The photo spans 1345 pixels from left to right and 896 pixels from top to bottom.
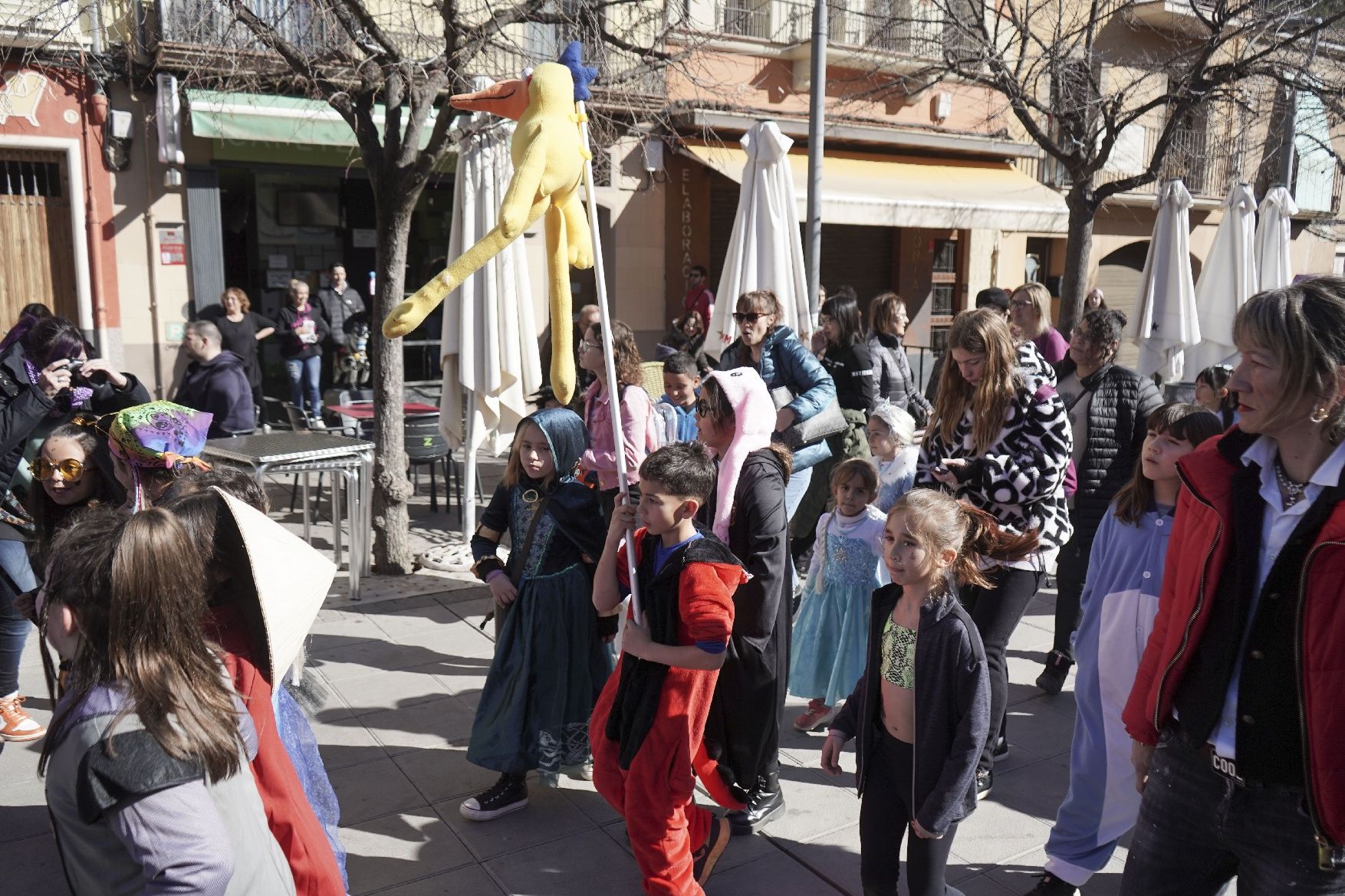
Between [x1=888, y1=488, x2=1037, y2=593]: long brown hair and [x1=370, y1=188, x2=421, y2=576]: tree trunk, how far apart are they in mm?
4462

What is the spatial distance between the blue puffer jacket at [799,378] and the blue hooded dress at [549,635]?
162 centimetres

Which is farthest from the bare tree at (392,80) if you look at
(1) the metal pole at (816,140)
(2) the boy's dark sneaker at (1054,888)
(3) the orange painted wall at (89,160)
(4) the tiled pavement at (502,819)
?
(2) the boy's dark sneaker at (1054,888)

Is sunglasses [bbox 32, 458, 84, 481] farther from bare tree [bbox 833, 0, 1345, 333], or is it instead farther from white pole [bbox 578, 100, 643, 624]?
bare tree [bbox 833, 0, 1345, 333]

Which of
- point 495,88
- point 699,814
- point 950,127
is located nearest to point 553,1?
point 495,88

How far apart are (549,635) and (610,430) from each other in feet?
5.77

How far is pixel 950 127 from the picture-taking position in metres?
16.7

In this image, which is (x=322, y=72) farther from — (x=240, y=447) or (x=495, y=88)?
(x=495, y=88)

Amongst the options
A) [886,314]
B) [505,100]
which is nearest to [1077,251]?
[886,314]

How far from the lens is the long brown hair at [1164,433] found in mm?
3268

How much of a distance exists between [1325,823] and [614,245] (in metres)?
12.8

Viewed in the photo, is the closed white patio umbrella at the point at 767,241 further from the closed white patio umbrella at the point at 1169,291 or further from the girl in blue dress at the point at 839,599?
the closed white patio umbrella at the point at 1169,291

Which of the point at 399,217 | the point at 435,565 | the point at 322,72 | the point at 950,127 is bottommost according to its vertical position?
the point at 435,565

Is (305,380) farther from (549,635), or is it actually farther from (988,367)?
(988,367)

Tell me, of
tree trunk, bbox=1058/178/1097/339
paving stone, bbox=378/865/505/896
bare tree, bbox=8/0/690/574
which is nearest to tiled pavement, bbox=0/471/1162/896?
paving stone, bbox=378/865/505/896
